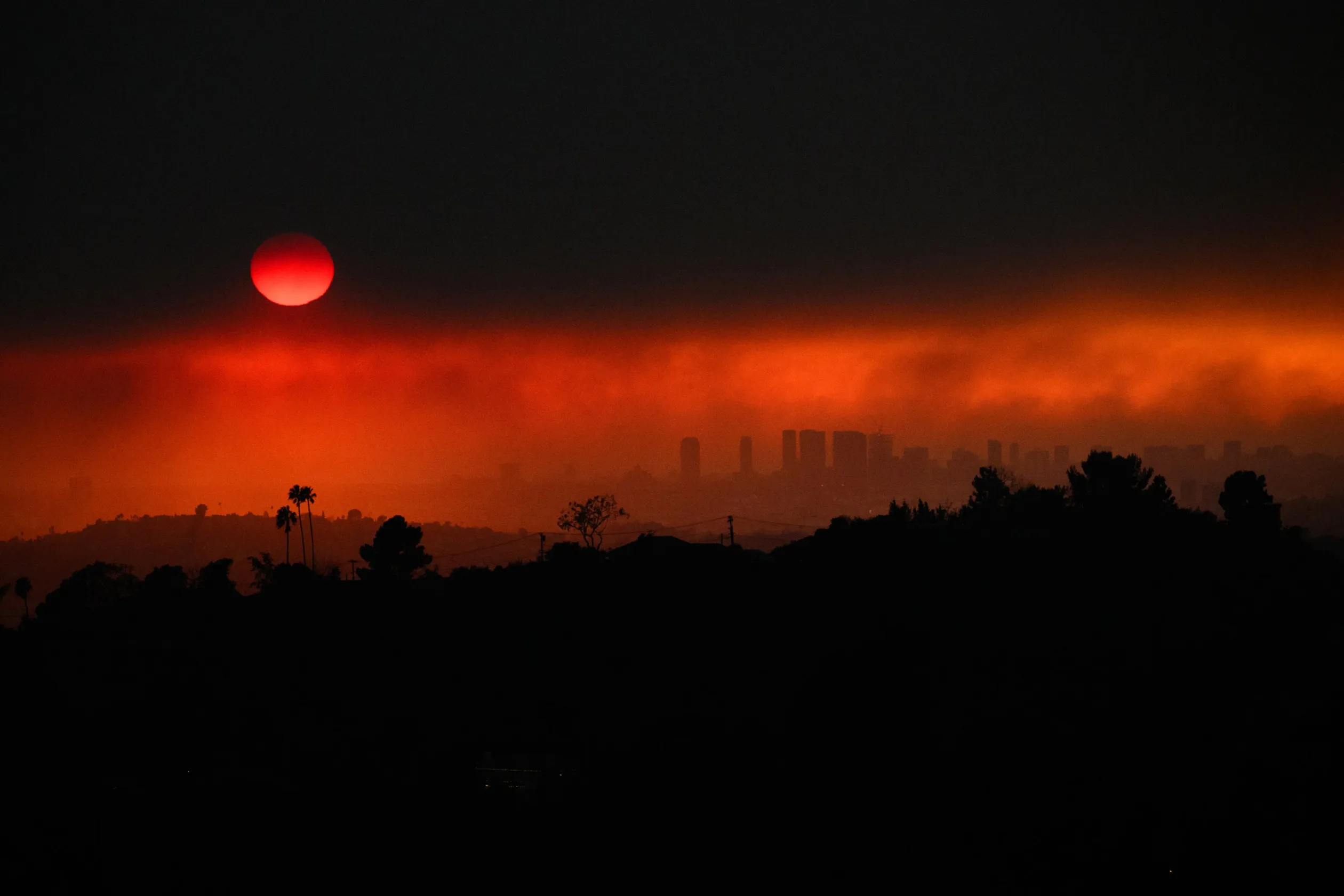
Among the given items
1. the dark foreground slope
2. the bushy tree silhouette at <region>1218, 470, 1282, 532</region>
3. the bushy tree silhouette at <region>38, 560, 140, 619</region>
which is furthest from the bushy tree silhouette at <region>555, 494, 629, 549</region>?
the bushy tree silhouette at <region>1218, 470, 1282, 532</region>

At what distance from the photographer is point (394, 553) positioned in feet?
395

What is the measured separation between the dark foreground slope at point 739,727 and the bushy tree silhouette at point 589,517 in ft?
209

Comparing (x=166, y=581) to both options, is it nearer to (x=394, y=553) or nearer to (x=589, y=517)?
(x=394, y=553)

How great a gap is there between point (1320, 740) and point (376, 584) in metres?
82.5

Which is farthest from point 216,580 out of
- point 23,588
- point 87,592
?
point 23,588

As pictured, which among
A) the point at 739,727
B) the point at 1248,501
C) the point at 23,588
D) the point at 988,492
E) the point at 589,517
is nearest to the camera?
the point at 739,727

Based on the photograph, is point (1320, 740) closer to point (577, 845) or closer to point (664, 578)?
point (577, 845)

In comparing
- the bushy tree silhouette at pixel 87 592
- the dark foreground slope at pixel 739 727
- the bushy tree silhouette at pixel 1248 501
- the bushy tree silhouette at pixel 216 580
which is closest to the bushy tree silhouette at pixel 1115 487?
the bushy tree silhouette at pixel 1248 501

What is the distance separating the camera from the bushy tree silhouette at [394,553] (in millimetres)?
119750

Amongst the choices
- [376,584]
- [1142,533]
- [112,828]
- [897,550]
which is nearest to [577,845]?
[112,828]

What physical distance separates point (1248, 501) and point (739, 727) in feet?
290

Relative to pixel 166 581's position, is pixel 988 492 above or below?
above

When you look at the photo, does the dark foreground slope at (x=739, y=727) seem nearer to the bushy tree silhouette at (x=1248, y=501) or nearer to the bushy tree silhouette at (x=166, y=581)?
the bushy tree silhouette at (x=1248, y=501)


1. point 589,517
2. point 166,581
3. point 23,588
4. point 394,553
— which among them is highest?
point 589,517
